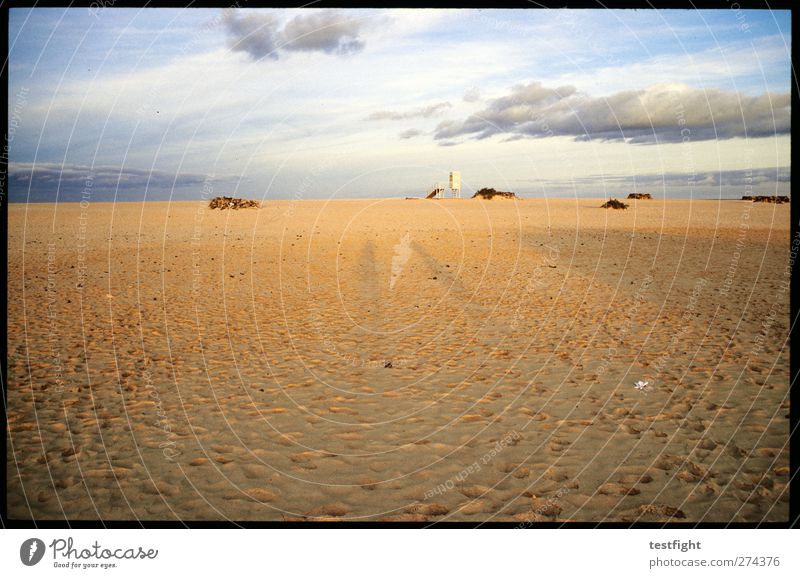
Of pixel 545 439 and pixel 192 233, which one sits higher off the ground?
pixel 192 233

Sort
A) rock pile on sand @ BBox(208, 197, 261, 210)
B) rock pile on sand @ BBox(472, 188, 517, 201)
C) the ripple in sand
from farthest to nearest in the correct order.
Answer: rock pile on sand @ BBox(472, 188, 517, 201) < rock pile on sand @ BBox(208, 197, 261, 210) < the ripple in sand

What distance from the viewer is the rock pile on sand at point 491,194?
84.1 metres

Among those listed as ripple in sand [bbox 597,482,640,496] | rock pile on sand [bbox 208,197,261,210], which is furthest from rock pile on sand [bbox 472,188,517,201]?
ripple in sand [bbox 597,482,640,496]

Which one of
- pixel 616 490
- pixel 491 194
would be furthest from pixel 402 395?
pixel 491 194

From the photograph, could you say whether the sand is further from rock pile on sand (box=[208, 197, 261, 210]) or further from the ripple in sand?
rock pile on sand (box=[208, 197, 261, 210])

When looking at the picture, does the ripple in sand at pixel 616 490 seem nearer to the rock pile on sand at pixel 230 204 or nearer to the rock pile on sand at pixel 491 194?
the rock pile on sand at pixel 230 204

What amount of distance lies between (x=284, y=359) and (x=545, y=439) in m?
6.67

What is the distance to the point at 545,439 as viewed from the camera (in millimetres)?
8484

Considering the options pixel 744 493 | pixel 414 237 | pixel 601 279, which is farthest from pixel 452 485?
pixel 414 237

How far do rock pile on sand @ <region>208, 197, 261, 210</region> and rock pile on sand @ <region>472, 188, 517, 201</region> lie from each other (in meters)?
35.4

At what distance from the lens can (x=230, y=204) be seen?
67125 mm

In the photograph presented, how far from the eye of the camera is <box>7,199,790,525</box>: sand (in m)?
7.04

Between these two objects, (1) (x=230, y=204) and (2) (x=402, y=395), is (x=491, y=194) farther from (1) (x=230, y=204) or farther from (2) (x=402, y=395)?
(2) (x=402, y=395)
